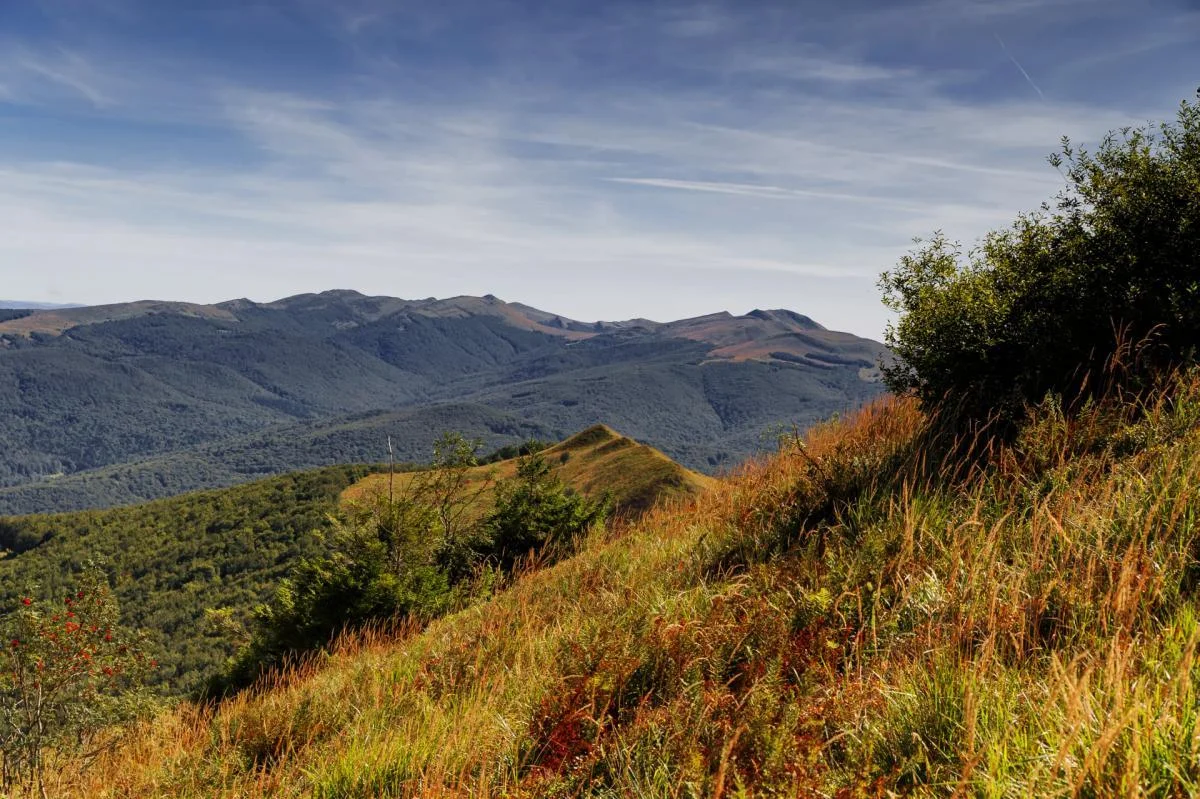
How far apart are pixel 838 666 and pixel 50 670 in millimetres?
13064

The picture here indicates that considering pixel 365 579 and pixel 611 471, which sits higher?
pixel 365 579

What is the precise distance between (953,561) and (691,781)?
6.97ft

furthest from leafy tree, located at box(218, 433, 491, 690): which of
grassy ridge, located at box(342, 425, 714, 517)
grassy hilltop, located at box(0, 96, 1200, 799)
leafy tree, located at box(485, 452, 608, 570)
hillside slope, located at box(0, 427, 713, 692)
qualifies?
hillside slope, located at box(0, 427, 713, 692)

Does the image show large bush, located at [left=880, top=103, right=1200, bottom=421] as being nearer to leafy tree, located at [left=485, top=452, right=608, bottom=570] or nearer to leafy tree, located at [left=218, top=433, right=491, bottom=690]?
leafy tree, located at [left=218, top=433, right=491, bottom=690]

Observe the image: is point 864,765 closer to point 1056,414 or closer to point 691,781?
point 691,781

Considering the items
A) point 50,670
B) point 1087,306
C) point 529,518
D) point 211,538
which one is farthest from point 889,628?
point 211,538

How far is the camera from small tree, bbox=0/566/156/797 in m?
8.09

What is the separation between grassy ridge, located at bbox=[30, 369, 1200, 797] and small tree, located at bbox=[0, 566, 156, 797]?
244cm

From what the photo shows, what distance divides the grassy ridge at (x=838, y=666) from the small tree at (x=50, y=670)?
7.99ft

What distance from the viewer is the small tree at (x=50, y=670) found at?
319 inches

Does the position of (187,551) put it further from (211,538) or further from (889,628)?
(889,628)

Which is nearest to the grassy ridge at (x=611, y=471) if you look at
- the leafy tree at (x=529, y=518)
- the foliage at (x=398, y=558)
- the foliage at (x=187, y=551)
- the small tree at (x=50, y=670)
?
the foliage at (x=187, y=551)

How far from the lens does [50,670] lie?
36.0 ft

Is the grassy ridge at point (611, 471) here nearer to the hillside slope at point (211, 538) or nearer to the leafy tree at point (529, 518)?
the hillside slope at point (211, 538)
